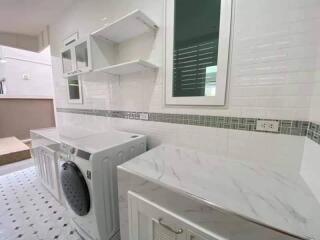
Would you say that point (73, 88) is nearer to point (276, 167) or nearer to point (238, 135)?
point (238, 135)

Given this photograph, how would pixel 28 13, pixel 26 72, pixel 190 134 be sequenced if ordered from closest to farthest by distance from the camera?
pixel 190 134 < pixel 28 13 < pixel 26 72

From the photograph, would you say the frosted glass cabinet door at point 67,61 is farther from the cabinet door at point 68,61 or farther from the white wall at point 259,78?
A: the white wall at point 259,78

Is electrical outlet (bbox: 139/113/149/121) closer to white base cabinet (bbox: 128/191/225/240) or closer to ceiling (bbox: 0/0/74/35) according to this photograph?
white base cabinet (bbox: 128/191/225/240)

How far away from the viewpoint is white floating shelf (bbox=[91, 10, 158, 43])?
1.28 meters

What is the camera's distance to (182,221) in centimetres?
74

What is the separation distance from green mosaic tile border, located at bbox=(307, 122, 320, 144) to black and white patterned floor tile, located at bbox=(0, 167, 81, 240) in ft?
6.53

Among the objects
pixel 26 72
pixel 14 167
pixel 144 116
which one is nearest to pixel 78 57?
pixel 144 116

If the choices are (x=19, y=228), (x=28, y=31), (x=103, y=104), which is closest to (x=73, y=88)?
(x=103, y=104)

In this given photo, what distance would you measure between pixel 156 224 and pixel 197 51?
1.31 meters

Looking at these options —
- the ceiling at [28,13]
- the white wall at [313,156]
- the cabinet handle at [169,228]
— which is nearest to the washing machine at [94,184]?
the cabinet handle at [169,228]

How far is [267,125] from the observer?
3.43ft

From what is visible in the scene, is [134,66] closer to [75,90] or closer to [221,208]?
[221,208]

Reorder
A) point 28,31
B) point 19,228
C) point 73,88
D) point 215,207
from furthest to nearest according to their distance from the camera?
point 28,31 → point 73,88 → point 19,228 → point 215,207

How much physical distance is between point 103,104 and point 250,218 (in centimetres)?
198
